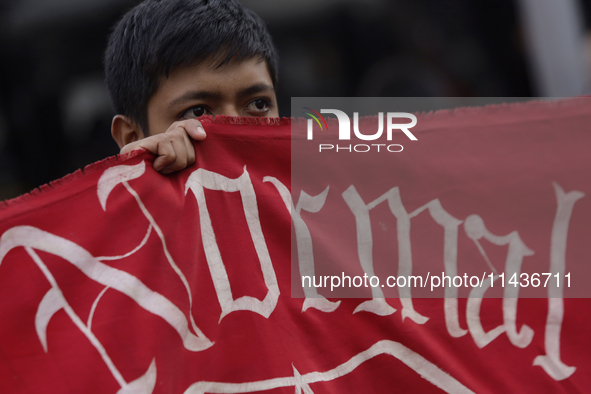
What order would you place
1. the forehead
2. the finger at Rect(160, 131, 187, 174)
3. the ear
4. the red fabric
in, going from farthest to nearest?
the ear
the forehead
the finger at Rect(160, 131, 187, 174)
the red fabric

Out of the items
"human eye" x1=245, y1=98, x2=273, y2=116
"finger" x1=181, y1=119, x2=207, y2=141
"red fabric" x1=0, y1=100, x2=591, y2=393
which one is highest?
"human eye" x1=245, y1=98, x2=273, y2=116

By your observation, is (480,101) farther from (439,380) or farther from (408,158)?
(439,380)

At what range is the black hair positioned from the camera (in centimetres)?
108

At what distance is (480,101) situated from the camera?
9.66ft

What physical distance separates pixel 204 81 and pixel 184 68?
6cm

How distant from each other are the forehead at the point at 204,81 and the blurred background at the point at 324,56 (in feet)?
6.32

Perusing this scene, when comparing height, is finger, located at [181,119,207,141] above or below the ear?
below

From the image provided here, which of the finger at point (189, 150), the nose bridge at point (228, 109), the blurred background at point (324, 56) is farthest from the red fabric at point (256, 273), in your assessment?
the blurred background at point (324, 56)

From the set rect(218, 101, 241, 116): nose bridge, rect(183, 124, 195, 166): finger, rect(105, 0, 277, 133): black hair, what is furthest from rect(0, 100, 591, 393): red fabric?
rect(105, 0, 277, 133): black hair

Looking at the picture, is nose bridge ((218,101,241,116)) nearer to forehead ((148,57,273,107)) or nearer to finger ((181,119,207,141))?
forehead ((148,57,273,107))

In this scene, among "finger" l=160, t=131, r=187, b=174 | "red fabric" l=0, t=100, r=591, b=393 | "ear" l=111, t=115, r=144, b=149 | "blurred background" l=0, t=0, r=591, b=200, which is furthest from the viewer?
"blurred background" l=0, t=0, r=591, b=200

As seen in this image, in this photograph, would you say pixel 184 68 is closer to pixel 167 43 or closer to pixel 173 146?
pixel 167 43

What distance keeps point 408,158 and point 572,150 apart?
13.9 inches

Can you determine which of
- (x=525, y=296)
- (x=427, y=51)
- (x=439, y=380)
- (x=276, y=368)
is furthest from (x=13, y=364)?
(x=427, y=51)
